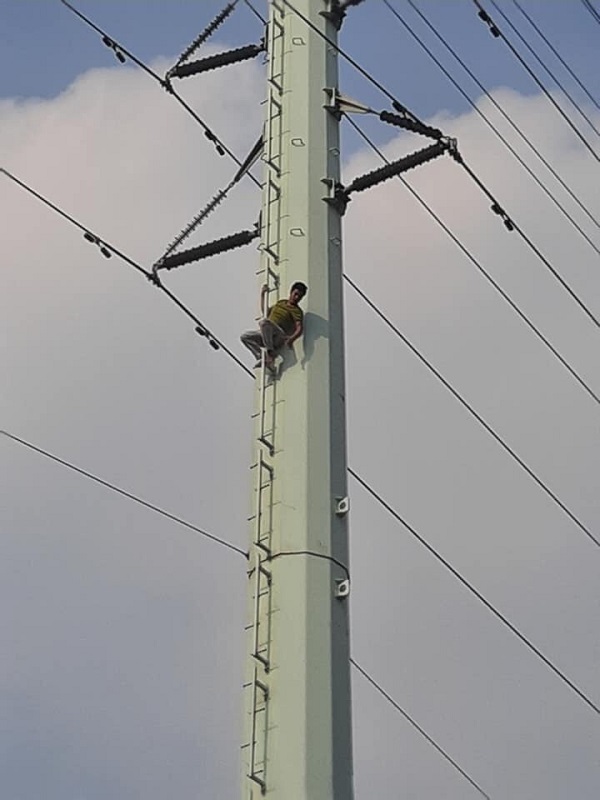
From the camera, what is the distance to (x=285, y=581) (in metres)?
11.9

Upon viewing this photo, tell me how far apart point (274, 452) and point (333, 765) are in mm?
2699

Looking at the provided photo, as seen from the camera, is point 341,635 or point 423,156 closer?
point 341,635

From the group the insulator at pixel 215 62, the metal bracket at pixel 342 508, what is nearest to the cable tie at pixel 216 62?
the insulator at pixel 215 62

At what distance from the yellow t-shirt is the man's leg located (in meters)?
0.19

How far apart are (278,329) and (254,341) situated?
0.28 metres

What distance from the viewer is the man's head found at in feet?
42.6

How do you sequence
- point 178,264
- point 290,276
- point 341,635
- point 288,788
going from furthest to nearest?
1. point 178,264
2. point 290,276
3. point 341,635
4. point 288,788

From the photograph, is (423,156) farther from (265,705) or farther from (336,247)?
(265,705)

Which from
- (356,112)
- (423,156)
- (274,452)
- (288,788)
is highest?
(356,112)

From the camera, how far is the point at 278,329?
12.8 metres

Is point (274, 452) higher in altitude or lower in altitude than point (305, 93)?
lower

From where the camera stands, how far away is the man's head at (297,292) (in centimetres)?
1299

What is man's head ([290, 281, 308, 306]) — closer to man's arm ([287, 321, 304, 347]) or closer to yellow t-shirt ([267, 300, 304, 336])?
yellow t-shirt ([267, 300, 304, 336])

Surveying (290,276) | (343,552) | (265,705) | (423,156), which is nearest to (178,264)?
(290,276)
